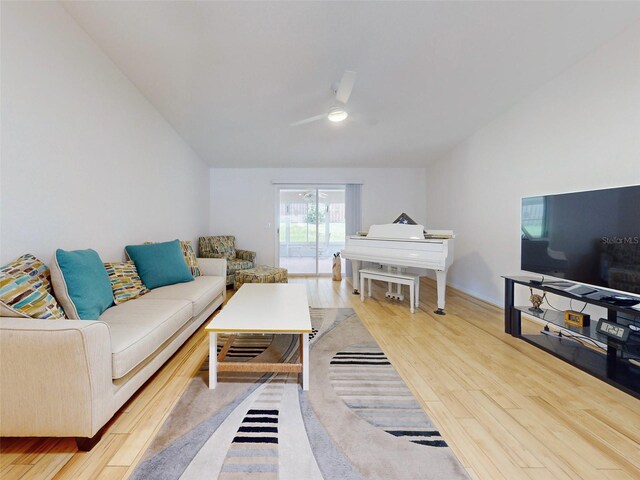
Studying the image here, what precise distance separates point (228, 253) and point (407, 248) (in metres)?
3.29

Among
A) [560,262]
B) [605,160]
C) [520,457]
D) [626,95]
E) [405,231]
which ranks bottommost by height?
[520,457]

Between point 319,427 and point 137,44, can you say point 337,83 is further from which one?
point 319,427

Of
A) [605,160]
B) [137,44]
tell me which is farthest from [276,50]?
[605,160]

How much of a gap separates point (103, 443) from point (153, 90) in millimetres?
3149

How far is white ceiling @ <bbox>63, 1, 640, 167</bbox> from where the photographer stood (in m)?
1.84

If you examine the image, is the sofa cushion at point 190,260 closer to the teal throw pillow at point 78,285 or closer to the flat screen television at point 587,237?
the teal throw pillow at point 78,285

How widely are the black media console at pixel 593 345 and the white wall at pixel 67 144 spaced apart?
3.71 meters

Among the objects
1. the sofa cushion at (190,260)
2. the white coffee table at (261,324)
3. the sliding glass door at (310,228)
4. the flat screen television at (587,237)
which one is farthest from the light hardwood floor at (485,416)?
the sliding glass door at (310,228)

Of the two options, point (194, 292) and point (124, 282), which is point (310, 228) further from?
point (124, 282)

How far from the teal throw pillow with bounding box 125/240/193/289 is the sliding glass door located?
→ 116 inches

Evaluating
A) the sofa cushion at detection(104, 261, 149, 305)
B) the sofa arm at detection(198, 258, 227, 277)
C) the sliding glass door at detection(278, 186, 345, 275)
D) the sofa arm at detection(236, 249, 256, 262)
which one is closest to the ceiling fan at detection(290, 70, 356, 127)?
the sofa arm at detection(198, 258, 227, 277)

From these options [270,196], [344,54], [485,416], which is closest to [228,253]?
[270,196]

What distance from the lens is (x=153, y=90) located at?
279 cm

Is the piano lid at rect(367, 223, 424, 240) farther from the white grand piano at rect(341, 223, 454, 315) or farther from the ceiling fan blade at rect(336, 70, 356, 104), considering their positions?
the ceiling fan blade at rect(336, 70, 356, 104)
